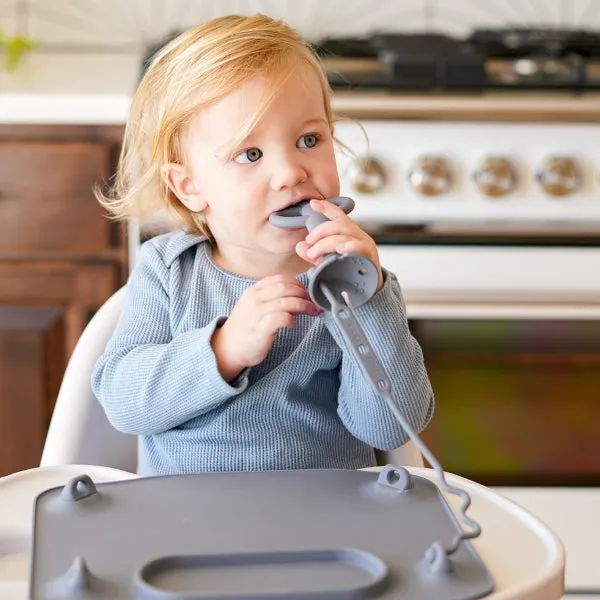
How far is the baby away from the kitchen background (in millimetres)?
531

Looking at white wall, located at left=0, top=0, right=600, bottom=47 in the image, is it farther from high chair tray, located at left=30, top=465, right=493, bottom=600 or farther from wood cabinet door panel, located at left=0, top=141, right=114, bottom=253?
high chair tray, located at left=30, top=465, right=493, bottom=600

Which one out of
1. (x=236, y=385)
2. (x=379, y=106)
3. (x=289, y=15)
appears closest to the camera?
(x=236, y=385)

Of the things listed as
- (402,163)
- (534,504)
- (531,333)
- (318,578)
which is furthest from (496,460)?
(318,578)

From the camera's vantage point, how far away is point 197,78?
3.15 ft

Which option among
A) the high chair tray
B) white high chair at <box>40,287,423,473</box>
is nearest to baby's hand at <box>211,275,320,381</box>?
the high chair tray

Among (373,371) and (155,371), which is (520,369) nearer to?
(155,371)

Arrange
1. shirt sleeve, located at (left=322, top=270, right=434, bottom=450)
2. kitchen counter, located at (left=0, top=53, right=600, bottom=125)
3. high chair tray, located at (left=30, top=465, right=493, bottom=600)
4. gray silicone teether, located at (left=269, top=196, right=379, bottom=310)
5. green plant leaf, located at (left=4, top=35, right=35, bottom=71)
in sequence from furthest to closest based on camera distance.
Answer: green plant leaf, located at (left=4, top=35, right=35, bottom=71)
kitchen counter, located at (left=0, top=53, right=600, bottom=125)
shirt sleeve, located at (left=322, top=270, right=434, bottom=450)
gray silicone teether, located at (left=269, top=196, right=379, bottom=310)
high chair tray, located at (left=30, top=465, right=493, bottom=600)

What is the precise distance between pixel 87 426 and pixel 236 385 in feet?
0.72

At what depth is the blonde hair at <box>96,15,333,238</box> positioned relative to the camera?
3.08 ft

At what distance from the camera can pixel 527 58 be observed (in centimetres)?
177

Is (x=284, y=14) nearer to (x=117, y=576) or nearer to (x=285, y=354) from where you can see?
(x=285, y=354)

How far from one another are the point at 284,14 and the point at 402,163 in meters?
0.66

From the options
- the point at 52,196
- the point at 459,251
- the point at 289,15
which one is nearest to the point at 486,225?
the point at 459,251

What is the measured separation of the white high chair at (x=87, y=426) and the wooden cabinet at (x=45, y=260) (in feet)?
1.62
